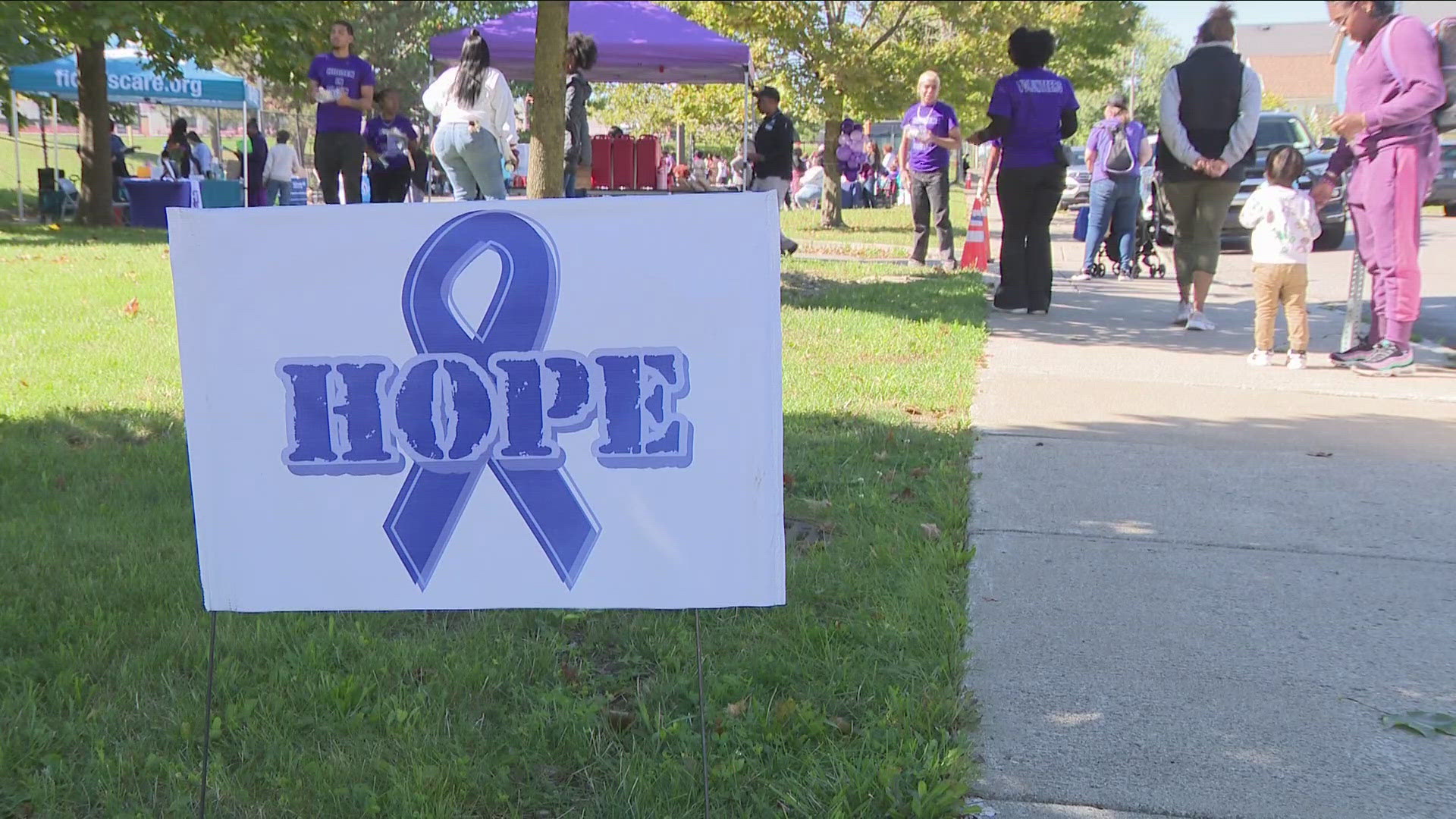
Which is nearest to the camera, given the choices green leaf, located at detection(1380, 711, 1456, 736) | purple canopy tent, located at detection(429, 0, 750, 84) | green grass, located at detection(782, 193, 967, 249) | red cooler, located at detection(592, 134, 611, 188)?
green leaf, located at detection(1380, 711, 1456, 736)

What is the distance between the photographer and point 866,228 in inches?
837

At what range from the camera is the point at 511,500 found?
2.54 m

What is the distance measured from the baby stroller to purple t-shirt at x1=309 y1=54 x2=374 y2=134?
24.3 feet

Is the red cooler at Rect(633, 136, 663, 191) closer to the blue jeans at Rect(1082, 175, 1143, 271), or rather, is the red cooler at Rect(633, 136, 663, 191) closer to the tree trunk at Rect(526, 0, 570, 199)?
the blue jeans at Rect(1082, 175, 1143, 271)

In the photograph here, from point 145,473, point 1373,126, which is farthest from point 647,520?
point 1373,126

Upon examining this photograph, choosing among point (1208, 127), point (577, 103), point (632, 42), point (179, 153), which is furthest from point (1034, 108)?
point (179, 153)

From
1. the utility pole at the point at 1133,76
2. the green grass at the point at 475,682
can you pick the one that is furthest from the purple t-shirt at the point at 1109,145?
the utility pole at the point at 1133,76

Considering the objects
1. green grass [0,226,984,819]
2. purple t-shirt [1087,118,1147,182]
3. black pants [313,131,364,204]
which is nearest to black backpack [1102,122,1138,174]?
purple t-shirt [1087,118,1147,182]

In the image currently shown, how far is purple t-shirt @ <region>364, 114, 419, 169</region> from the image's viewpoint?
1290 centimetres

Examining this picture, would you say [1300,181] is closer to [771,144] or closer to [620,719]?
[771,144]

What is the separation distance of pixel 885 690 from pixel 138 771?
175 cm

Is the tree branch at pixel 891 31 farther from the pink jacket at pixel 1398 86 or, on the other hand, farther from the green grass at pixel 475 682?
the green grass at pixel 475 682

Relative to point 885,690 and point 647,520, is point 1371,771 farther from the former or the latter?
point 647,520

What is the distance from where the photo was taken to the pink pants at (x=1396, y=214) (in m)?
6.88
